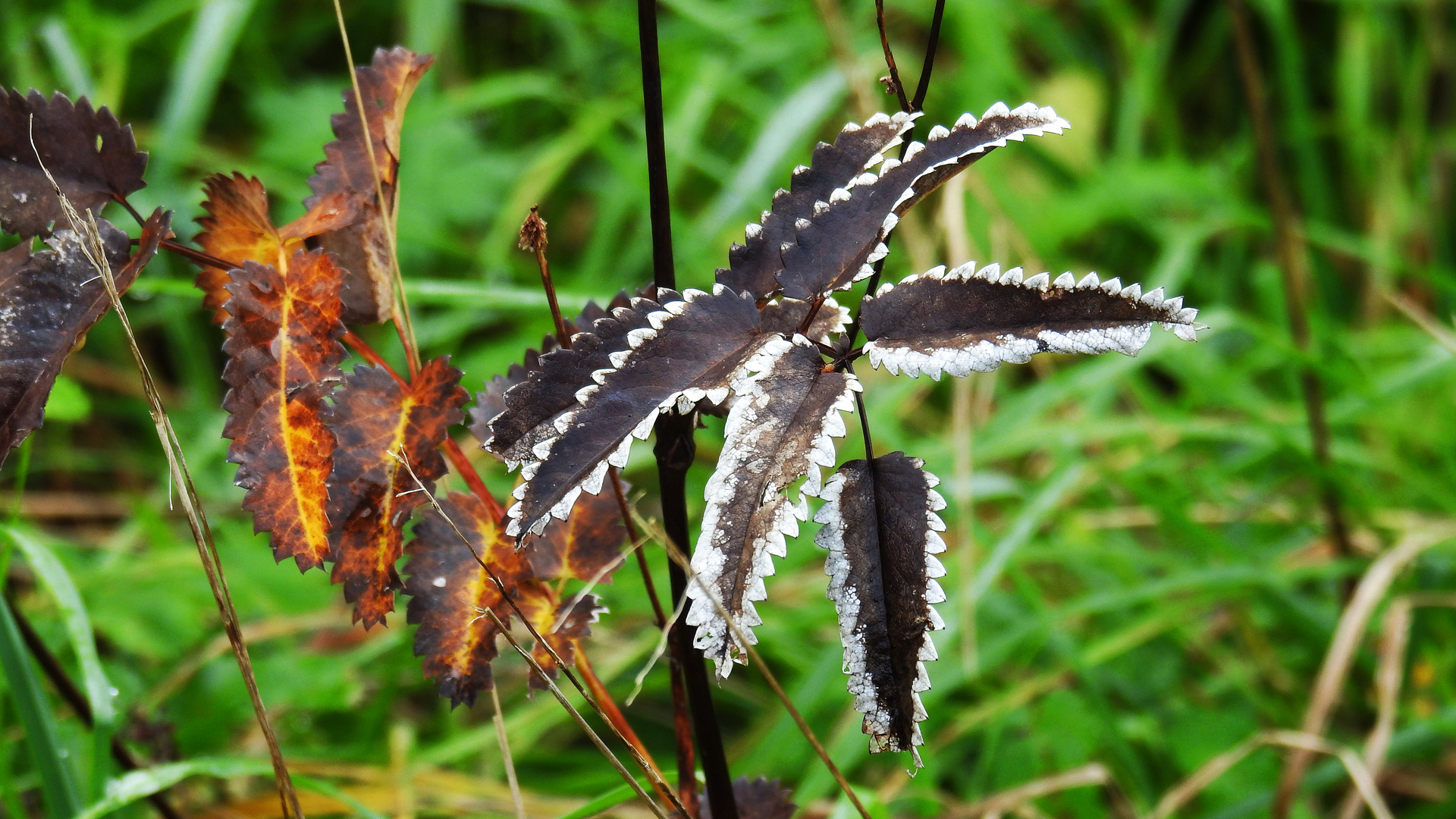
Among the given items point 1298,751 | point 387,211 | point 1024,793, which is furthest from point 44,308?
point 1298,751

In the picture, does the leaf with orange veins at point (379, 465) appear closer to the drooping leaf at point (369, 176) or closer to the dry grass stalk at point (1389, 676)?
the drooping leaf at point (369, 176)

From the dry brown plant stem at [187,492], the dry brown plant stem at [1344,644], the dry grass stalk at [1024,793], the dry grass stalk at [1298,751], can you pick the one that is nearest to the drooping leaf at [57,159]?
the dry brown plant stem at [187,492]

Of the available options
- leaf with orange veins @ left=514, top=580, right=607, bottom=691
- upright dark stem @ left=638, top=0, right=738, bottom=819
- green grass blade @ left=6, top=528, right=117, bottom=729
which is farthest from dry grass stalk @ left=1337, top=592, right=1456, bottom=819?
green grass blade @ left=6, top=528, right=117, bottom=729

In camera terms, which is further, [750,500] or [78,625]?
[78,625]

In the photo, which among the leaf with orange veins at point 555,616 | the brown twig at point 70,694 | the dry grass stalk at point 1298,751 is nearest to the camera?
the leaf with orange veins at point 555,616

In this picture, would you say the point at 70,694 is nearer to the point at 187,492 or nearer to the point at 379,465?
the point at 187,492

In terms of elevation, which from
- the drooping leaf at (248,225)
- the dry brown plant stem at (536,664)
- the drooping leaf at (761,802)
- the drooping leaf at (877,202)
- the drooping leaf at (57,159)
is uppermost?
the drooping leaf at (57,159)

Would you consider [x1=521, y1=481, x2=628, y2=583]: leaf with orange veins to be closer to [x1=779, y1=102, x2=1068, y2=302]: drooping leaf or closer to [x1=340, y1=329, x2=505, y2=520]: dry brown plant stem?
[x1=340, y1=329, x2=505, y2=520]: dry brown plant stem
